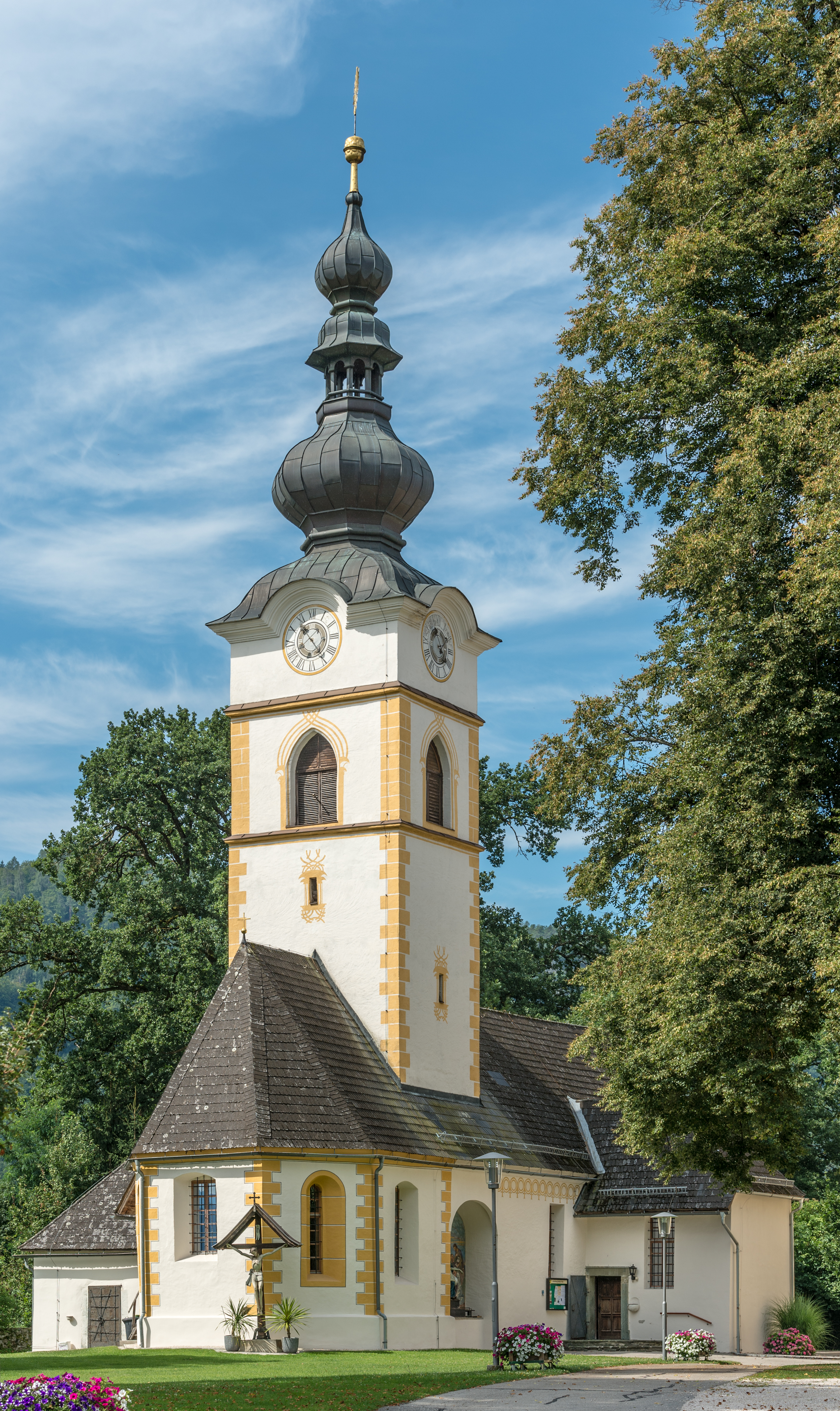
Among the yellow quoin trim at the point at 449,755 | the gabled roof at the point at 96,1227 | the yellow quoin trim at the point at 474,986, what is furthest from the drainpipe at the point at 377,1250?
the yellow quoin trim at the point at 449,755

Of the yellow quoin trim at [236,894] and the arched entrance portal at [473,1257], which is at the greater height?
the yellow quoin trim at [236,894]

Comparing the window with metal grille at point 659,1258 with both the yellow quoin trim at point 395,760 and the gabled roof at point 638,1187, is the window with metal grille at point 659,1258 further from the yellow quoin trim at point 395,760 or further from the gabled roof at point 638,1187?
the yellow quoin trim at point 395,760

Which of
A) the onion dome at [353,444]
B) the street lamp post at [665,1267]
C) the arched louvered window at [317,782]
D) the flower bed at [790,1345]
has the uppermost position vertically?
the onion dome at [353,444]

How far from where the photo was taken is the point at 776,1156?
24.1 metres

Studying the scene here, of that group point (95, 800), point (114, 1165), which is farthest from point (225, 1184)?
point (95, 800)

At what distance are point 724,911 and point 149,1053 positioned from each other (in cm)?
2050

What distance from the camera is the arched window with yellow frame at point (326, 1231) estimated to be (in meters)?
26.4

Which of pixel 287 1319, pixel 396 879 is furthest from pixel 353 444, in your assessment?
pixel 287 1319

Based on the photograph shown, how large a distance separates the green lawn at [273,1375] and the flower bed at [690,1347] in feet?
4.79

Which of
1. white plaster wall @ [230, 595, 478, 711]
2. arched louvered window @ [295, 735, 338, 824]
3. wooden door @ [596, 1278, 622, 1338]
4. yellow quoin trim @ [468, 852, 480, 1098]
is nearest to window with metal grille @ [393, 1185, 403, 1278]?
yellow quoin trim @ [468, 852, 480, 1098]

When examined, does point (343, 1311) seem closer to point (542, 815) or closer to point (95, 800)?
point (542, 815)

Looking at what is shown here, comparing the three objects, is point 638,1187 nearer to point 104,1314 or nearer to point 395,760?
point 395,760

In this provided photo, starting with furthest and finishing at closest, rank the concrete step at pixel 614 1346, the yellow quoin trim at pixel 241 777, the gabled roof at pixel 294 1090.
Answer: the yellow quoin trim at pixel 241 777 < the concrete step at pixel 614 1346 < the gabled roof at pixel 294 1090

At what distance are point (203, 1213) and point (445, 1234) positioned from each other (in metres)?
4.86
